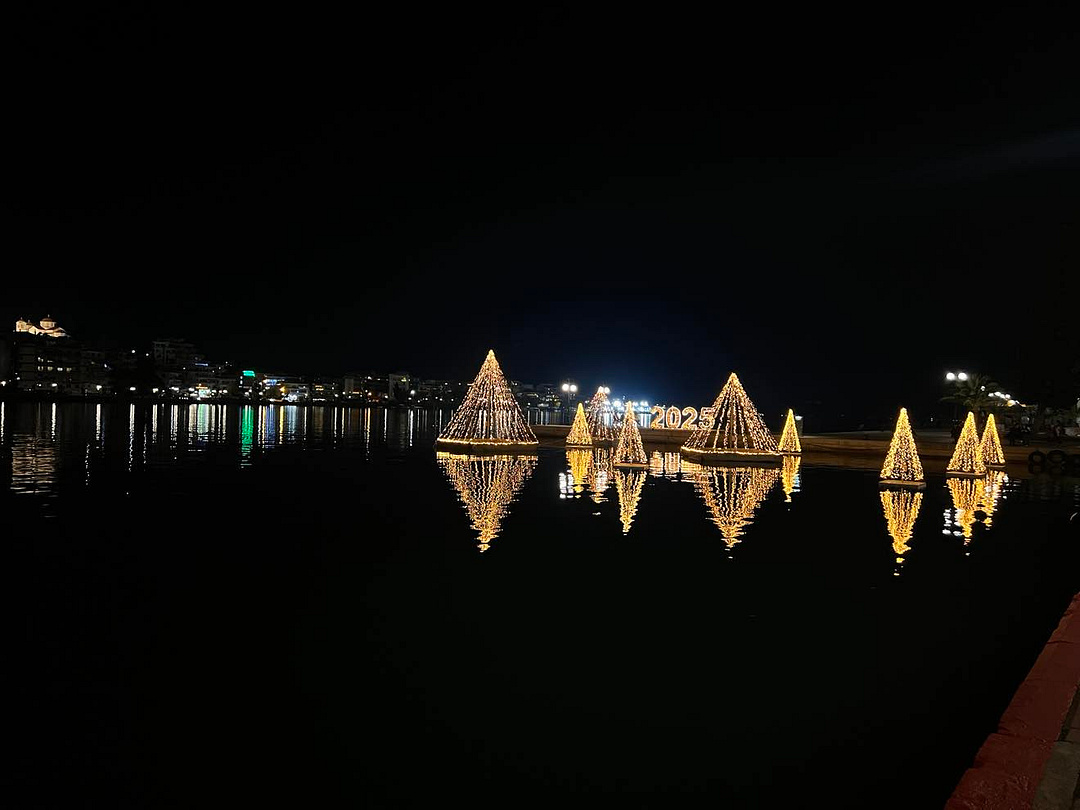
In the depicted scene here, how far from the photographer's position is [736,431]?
32.1 m

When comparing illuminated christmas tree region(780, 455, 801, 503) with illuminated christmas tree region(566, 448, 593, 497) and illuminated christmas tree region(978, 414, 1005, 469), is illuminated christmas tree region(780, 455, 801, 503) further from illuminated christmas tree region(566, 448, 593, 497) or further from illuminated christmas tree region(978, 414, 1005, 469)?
illuminated christmas tree region(978, 414, 1005, 469)

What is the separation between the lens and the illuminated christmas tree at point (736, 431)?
30.8 metres

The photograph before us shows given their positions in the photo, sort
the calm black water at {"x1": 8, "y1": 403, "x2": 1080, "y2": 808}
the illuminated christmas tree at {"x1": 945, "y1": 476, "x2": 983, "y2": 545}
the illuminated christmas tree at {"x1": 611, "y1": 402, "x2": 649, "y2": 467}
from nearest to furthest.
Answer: the calm black water at {"x1": 8, "y1": 403, "x2": 1080, "y2": 808} < the illuminated christmas tree at {"x1": 945, "y1": 476, "x2": 983, "y2": 545} < the illuminated christmas tree at {"x1": 611, "y1": 402, "x2": 649, "y2": 467}

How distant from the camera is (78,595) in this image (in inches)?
350

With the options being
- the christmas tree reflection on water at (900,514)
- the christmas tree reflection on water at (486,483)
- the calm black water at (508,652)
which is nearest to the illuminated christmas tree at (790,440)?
the christmas tree reflection on water at (486,483)

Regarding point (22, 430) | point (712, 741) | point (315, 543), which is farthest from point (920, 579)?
point (22, 430)

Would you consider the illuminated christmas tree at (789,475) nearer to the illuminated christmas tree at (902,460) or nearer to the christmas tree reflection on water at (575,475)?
the illuminated christmas tree at (902,460)

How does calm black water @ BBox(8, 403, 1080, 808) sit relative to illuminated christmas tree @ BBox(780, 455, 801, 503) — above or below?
below

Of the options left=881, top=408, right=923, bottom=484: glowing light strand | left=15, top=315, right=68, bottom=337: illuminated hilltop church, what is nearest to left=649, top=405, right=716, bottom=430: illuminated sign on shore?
left=881, top=408, right=923, bottom=484: glowing light strand

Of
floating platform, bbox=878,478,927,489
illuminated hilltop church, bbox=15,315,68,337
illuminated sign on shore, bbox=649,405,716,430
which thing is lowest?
floating platform, bbox=878,478,927,489

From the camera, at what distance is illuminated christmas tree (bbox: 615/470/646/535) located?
15719 millimetres

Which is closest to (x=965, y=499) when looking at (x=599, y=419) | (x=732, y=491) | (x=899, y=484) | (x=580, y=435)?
(x=899, y=484)

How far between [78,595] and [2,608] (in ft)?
2.39

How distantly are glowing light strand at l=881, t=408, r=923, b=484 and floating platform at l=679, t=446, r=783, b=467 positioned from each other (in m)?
6.09
